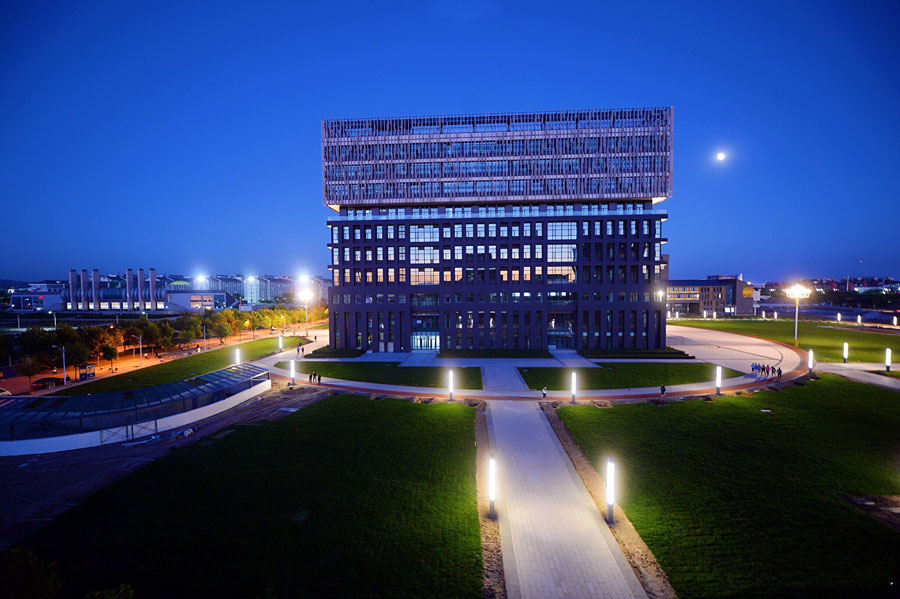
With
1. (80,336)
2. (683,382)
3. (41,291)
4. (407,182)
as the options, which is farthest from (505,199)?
(41,291)

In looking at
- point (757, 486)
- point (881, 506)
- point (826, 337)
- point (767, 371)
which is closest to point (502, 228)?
point (767, 371)

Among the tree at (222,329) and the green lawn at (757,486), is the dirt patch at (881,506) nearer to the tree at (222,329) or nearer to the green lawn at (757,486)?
the green lawn at (757,486)

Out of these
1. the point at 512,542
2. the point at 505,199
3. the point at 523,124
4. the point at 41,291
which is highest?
the point at 523,124

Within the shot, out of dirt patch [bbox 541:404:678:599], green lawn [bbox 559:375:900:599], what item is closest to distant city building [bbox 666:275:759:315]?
green lawn [bbox 559:375:900:599]

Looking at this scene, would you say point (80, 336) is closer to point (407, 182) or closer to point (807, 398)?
point (407, 182)

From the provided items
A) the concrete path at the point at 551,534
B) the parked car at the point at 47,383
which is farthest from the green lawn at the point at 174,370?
the concrete path at the point at 551,534

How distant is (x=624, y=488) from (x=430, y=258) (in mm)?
49105

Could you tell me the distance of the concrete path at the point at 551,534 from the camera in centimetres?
1188

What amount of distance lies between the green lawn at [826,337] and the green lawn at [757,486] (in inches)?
1159

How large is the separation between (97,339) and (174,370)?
13529 millimetres

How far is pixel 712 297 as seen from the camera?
134m

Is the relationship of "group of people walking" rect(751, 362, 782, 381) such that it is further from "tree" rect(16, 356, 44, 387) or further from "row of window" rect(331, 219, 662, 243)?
"tree" rect(16, 356, 44, 387)

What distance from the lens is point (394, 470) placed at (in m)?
19.8

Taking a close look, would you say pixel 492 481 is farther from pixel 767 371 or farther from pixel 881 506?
pixel 767 371
